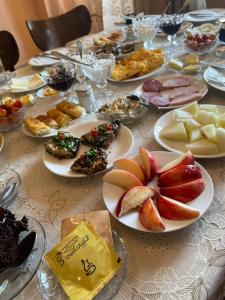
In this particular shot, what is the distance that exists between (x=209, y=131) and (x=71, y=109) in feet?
1.59

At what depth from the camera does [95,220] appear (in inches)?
24.7

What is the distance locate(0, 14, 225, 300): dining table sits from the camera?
54 cm

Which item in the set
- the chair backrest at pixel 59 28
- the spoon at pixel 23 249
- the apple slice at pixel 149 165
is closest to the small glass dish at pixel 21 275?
the spoon at pixel 23 249

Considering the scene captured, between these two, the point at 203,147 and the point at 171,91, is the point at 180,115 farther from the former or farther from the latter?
the point at 171,91

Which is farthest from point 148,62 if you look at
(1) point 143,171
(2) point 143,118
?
(1) point 143,171

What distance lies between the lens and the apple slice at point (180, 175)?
69 cm

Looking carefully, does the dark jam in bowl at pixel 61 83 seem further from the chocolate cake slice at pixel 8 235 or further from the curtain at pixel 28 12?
the curtain at pixel 28 12

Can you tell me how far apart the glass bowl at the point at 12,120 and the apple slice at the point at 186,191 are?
647mm

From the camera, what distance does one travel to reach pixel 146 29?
141cm

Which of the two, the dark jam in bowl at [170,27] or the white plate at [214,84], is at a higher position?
the dark jam in bowl at [170,27]

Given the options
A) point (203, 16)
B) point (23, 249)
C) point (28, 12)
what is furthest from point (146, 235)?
point (28, 12)

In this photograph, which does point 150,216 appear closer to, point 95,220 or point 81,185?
point 95,220

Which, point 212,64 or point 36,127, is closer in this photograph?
point 36,127

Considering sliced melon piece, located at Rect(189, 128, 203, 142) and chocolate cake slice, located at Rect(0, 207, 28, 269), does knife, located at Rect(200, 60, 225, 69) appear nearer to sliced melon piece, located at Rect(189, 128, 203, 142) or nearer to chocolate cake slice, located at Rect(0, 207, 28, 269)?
sliced melon piece, located at Rect(189, 128, 203, 142)
